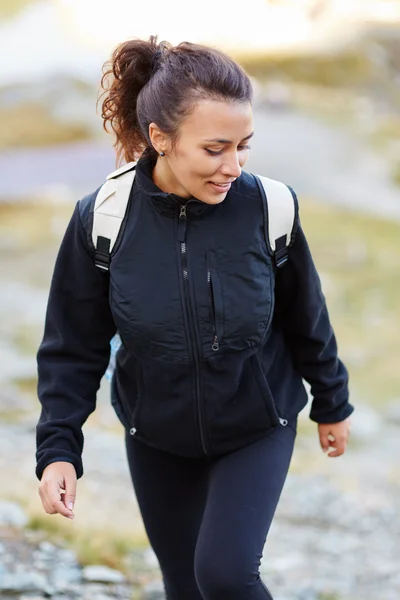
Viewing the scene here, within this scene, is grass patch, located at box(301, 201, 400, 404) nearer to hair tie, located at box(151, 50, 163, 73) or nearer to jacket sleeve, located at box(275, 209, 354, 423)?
jacket sleeve, located at box(275, 209, 354, 423)

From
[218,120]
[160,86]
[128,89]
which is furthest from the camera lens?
[128,89]

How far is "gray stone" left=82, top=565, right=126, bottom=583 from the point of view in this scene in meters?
3.18

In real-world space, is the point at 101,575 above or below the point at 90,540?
below

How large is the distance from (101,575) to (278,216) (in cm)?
158

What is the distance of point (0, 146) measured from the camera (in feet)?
28.3

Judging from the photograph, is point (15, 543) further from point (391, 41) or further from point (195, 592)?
point (391, 41)

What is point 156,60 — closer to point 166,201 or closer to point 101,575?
point 166,201

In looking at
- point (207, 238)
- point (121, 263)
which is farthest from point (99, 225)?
point (207, 238)

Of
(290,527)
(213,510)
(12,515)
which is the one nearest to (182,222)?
(213,510)

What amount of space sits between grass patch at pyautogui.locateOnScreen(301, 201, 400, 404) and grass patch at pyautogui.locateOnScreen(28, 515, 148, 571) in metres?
2.24

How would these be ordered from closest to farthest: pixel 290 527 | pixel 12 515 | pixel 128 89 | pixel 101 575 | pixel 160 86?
pixel 160 86 < pixel 128 89 < pixel 101 575 < pixel 12 515 < pixel 290 527

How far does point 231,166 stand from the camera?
79.1 inches

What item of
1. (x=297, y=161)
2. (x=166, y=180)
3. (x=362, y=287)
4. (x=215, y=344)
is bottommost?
(x=215, y=344)

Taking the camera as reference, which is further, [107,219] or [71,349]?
[71,349]
